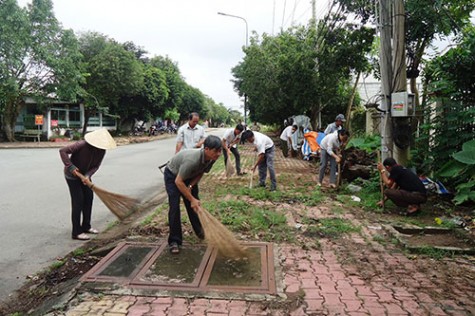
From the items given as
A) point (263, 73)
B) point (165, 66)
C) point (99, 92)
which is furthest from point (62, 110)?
point (263, 73)

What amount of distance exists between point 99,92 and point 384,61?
882 inches

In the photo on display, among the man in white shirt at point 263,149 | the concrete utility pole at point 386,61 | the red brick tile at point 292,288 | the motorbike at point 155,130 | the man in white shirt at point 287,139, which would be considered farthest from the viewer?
the motorbike at point 155,130

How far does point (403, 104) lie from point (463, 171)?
1407 mm

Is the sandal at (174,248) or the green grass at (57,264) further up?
the sandal at (174,248)

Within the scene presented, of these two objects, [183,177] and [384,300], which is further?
[183,177]

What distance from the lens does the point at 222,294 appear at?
3080 millimetres

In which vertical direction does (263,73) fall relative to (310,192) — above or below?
above

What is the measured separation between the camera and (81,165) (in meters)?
4.64

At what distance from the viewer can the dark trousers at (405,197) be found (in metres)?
5.38

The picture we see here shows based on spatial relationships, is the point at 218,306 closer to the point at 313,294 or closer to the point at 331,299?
the point at 313,294

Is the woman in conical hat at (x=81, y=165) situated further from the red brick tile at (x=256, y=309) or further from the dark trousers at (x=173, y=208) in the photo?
the red brick tile at (x=256, y=309)

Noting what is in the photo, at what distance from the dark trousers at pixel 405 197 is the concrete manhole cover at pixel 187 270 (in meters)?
2.44

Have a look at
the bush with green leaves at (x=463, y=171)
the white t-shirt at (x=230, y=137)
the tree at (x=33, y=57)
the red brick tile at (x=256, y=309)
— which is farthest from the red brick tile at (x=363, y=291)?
the tree at (x=33, y=57)

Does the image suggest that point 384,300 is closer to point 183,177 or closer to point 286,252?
point 286,252
